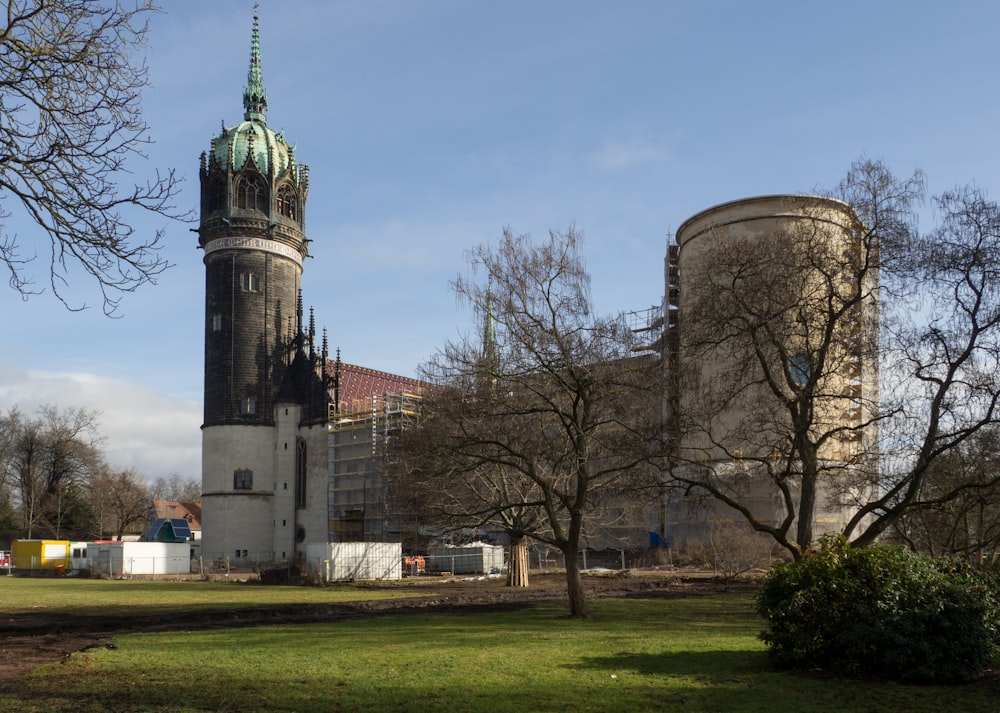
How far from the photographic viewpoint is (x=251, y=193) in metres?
79.5

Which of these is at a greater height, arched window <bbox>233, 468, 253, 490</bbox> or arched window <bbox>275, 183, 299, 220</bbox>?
arched window <bbox>275, 183, 299, 220</bbox>

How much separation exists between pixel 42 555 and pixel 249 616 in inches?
2060

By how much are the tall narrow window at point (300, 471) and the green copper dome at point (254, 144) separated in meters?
23.0

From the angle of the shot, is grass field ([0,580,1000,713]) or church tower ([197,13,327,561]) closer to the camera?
grass field ([0,580,1000,713])

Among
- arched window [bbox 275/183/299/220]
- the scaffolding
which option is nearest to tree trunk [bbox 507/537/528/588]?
the scaffolding

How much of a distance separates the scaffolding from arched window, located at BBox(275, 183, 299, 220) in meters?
17.4

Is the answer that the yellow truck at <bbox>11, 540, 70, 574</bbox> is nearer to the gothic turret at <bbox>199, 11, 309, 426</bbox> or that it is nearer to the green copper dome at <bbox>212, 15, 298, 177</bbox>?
the gothic turret at <bbox>199, 11, 309, 426</bbox>

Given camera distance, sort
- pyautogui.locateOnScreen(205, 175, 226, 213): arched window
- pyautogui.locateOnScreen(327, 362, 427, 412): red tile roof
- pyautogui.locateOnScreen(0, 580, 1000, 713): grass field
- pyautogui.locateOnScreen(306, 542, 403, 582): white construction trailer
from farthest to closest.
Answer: pyautogui.locateOnScreen(327, 362, 427, 412): red tile roof
pyautogui.locateOnScreen(205, 175, 226, 213): arched window
pyautogui.locateOnScreen(306, 542, 403, 582): white construction trailer
pyautogui.locateOnScreen(0, 580, 1000, 713): grass field

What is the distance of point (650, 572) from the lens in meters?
52.4

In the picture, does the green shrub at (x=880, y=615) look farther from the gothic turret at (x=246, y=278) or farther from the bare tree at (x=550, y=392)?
the gothic turret at (x=246, y=278)

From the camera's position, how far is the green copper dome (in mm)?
80375

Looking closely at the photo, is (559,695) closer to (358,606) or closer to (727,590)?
(358,606)

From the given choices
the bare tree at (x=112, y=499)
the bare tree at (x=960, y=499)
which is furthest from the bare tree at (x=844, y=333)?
the bare tree at (x=112, y=499)

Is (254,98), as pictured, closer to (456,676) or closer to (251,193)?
(251,193)
